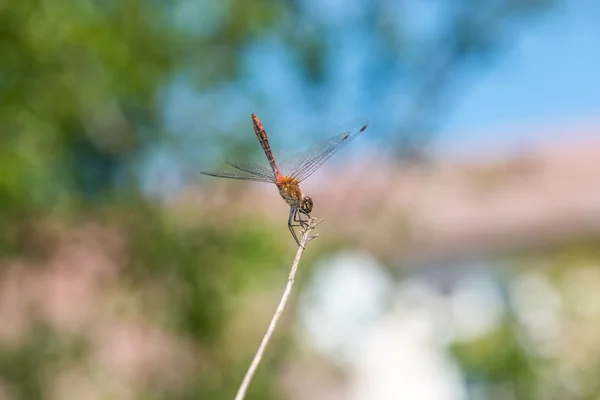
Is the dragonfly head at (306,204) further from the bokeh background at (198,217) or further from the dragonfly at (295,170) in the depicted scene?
the bokeh background at (198,217)

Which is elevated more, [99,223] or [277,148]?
[277,148]

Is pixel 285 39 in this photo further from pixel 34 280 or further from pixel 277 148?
pixel 34 280

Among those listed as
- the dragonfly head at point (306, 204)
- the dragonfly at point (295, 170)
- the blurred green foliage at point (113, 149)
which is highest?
the blurred green foliage at point (113, 149)

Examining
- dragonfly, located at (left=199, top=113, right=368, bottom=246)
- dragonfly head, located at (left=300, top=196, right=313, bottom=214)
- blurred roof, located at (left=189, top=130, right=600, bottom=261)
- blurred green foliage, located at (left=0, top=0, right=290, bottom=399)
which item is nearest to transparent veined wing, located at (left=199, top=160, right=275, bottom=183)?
dragonfly, located at (left=199, top=113, right=368, bottom=246)

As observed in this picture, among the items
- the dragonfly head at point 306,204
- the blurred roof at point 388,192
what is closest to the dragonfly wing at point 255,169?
the dragonfly head at point 306,204

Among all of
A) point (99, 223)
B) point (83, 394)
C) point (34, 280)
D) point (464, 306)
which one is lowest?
point (83, 394)

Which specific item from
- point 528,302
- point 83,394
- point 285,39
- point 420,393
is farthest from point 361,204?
point 420,393

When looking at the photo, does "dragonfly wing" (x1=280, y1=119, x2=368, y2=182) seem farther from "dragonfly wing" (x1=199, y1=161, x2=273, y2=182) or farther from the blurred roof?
the blurred roof

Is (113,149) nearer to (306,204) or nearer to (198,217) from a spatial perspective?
(198,217)
